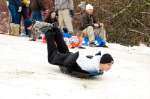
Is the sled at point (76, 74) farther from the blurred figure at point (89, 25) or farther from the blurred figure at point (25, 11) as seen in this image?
the blurred figure at point (25, 11)

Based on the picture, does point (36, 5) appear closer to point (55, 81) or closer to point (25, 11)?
point (25, 11)

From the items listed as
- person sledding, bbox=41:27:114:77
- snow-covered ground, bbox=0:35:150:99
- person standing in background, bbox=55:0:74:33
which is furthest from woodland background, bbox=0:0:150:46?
person sledding, bbox=41:27:114:77

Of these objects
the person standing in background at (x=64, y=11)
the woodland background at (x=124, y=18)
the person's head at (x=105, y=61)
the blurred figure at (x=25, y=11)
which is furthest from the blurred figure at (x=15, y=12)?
the person's head at (x=105, y=61)

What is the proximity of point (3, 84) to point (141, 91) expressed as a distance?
2.24m

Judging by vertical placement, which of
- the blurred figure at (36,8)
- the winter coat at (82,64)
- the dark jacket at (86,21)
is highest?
the blurred figure at (36,8)

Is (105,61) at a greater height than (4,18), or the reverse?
(105,61)

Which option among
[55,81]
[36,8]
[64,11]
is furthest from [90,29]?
[55,81]

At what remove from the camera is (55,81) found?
7.93m

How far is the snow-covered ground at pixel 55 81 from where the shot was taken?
7152 millimetres

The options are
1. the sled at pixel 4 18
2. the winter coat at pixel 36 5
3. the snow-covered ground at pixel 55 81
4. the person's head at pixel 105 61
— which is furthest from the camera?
the sled at pixel 4 18

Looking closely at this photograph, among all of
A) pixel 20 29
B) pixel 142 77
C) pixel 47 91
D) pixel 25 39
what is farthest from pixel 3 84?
pixel 20 29

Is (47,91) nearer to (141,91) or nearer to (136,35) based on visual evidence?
(141,91)

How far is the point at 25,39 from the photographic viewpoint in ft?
46.4

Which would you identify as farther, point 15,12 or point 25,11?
point 25,11
